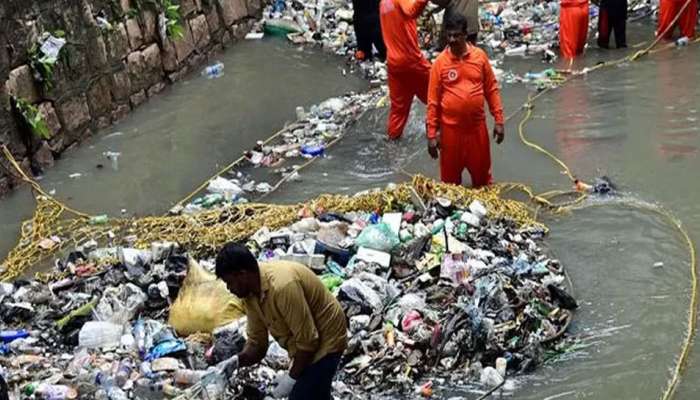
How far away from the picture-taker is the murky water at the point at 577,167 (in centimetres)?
573

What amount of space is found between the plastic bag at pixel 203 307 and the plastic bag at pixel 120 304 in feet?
0.89

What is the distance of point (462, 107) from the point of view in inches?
291

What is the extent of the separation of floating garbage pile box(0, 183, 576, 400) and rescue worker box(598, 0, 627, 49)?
5.90 meters

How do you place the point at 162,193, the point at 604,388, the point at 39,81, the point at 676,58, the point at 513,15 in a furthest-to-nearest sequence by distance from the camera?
the point at 513,15, the point at 676,58, the point at 39,81, the point at 162,193, the point at 604,388

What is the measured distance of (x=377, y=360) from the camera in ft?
18.1

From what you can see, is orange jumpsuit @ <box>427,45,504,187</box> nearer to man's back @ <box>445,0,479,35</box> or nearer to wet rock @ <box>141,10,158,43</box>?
man's back @ <box>445,0,479,35</box>

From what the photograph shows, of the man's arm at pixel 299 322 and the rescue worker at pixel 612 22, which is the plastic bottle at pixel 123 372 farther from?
the rescue worker at pixel 612 22

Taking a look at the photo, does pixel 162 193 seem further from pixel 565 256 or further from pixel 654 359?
pixel 654 359

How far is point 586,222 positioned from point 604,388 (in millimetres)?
2161

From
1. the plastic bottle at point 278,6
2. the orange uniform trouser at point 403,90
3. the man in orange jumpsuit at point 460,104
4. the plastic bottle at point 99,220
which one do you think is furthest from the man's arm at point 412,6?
the plastic bottle at point 278,6

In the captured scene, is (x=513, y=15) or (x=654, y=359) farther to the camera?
(x=513, y=15)

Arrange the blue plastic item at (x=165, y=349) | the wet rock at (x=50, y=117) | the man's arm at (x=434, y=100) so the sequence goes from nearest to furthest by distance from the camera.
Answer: the blue plastic item at (x=165, y=349) < the man's arm at (x=434, y=100) < the wet rock at (x=50, y=117)

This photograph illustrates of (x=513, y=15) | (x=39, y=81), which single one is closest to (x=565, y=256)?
(x=39, y=81)

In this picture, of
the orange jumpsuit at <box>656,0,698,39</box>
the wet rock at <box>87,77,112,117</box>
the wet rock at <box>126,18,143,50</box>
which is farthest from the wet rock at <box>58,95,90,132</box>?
the orange jumpsuit at <box>656,0,698,39</box>
